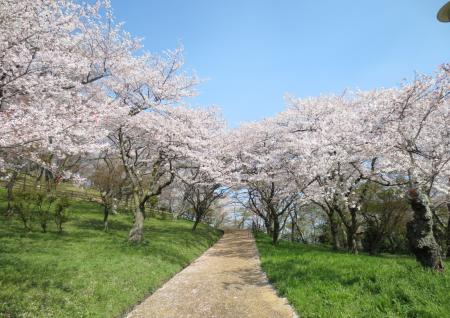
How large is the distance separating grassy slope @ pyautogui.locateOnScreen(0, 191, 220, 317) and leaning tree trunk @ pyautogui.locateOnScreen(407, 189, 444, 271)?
894 centimetres

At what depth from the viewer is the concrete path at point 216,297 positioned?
839cm

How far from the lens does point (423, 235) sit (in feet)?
30.2

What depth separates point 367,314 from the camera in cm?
674

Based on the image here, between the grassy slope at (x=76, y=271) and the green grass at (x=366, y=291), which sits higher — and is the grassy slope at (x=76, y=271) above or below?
below

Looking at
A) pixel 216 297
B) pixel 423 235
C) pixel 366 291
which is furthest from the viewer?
pixel 216 297

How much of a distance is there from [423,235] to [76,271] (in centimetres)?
1167

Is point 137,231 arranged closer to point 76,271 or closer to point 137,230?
point 137,230

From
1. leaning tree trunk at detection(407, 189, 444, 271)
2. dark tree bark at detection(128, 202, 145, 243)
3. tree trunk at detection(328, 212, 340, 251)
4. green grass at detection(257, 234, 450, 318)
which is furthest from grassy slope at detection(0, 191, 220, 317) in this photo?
tree trunk at detection(328, 212, 340, 251)

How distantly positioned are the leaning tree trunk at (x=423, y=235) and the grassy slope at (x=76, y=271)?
8941 millimetres

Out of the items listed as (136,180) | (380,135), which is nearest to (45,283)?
(136,180)

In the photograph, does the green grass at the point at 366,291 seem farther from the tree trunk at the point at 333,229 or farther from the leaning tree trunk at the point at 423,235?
the tree trunk at the point at 333,229

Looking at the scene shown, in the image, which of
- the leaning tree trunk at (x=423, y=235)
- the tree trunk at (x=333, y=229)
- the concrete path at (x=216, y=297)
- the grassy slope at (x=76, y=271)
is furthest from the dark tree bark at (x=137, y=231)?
the tree trunk at (x=333, y=229)

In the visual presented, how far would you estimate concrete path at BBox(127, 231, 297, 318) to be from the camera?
839 centimetres

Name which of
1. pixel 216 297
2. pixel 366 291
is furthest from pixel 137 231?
pixel 366 291
